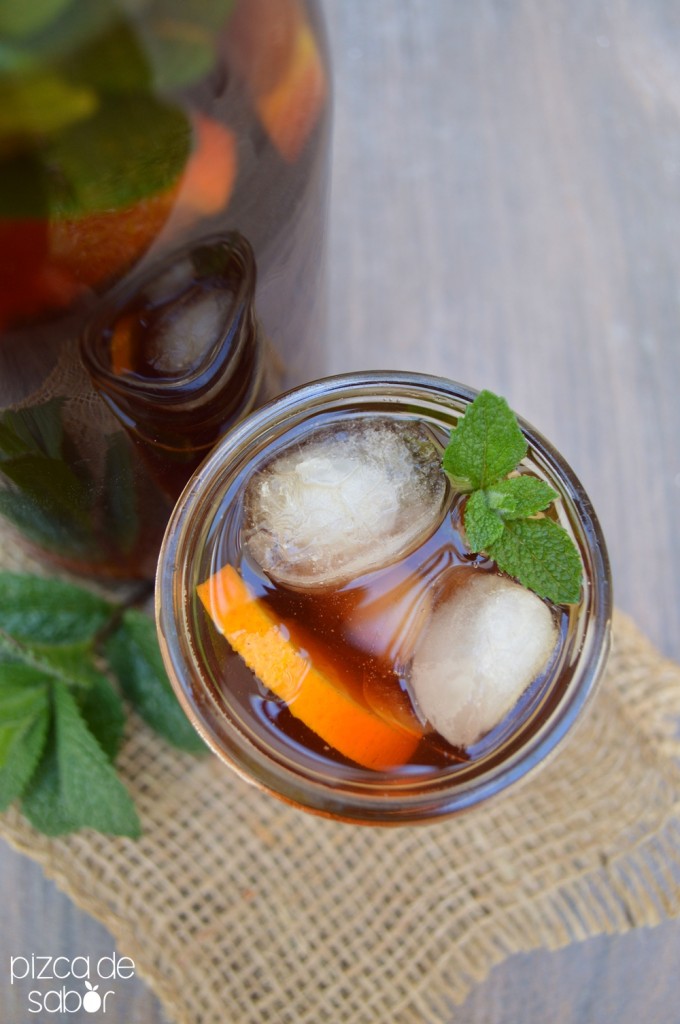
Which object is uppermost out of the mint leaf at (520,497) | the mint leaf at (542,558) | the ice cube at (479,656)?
the mint leaf at (520,497)

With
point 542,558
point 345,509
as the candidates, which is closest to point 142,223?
point 345,509

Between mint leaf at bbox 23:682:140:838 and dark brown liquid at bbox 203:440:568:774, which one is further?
mint leaf at bbox 23:682:140:838

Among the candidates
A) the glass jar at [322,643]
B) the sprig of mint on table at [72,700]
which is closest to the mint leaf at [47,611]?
the sprig of mint on table at [72,700]

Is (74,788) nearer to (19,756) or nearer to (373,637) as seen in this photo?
(19,756)

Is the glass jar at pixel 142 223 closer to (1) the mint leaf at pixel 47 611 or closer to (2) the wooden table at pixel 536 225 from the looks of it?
(1) the mint leaf at pixel 47 611

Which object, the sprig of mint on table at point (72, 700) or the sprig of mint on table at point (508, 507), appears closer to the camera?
the sprig of mint on table at point (508, 507)

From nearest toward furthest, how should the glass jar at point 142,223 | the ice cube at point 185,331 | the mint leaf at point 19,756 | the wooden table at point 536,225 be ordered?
the glass jar at point 142,223 < the ice cube at point 185,331 < the mint leaf at point 19,756 < the wooden table at point 536,225

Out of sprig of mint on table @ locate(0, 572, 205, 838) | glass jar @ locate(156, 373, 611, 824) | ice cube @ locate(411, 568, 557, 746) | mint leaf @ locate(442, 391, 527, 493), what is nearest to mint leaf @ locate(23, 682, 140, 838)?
sprig of mint on table @ locate(0, 572, 205, 838)

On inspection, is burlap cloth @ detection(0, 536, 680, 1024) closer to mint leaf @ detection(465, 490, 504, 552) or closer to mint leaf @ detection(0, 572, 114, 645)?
mint leaf @ detection(0, 572, 114, 645)
